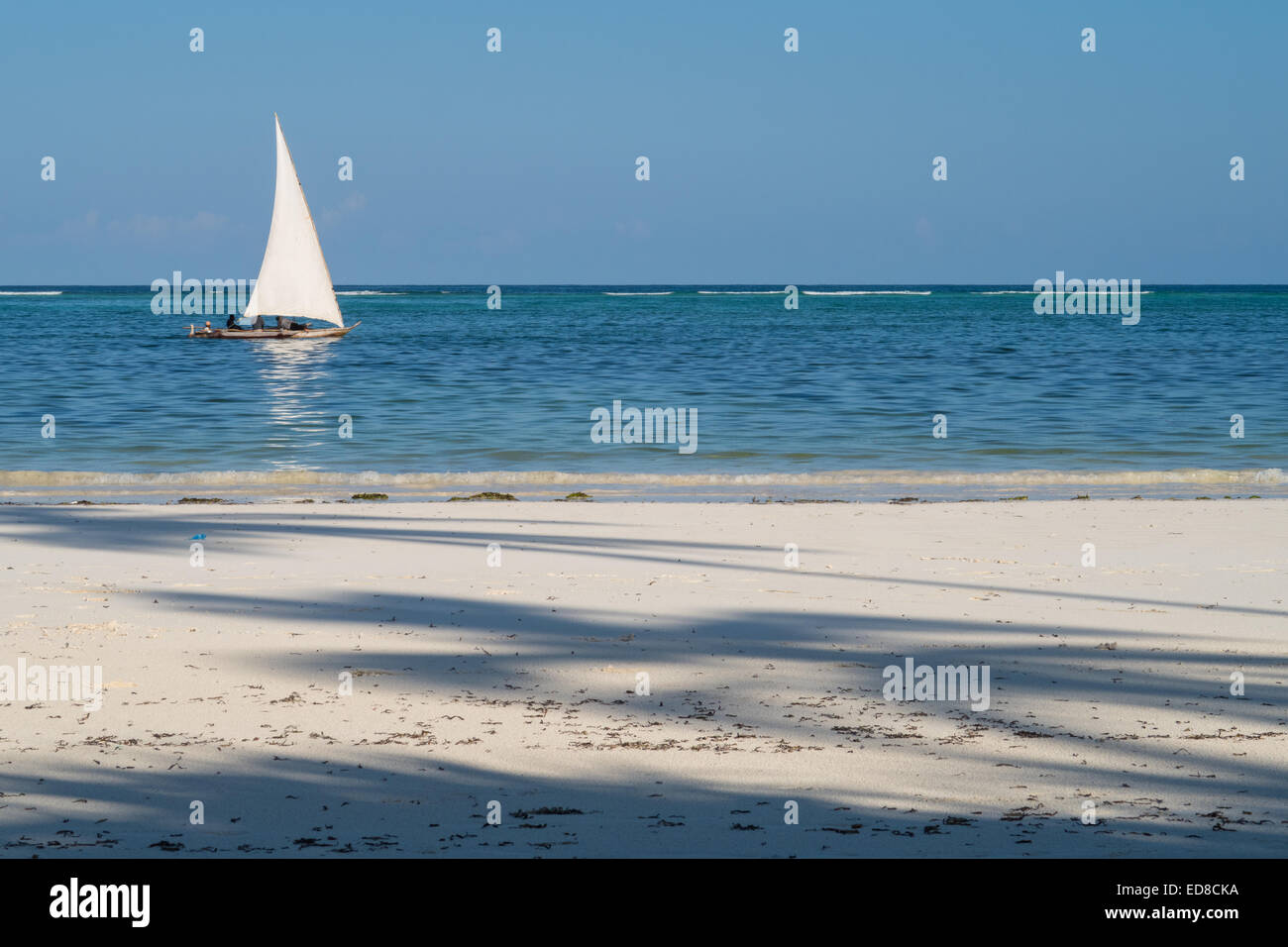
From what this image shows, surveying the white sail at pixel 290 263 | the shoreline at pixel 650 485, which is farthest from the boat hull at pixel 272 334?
the shoreline at pixel 650 485

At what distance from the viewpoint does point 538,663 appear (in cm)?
749

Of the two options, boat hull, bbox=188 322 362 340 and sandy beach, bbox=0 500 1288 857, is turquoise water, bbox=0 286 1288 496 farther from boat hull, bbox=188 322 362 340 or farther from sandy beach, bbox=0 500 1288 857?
sandy beach, bbox=0 500 1288 857

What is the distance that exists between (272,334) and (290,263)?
5.84 metres

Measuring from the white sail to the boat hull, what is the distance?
6.40 feet

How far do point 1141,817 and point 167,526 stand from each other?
10084 mm

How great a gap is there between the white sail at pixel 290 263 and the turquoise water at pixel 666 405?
169 centimetres

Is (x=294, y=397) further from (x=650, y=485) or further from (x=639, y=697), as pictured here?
(x=639, y=697)

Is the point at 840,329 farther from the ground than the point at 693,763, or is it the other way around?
the point at 840,329

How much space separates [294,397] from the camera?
31.6 meters

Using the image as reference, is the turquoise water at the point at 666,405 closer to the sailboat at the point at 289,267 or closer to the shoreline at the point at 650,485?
the shoreline at the point at 650,485

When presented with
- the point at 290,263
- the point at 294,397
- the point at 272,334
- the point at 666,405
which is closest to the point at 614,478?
the point at 666,405

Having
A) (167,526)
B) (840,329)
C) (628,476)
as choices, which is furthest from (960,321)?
(167,526)

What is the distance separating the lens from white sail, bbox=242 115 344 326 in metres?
46.2

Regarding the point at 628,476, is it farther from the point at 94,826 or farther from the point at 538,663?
the point at 94,826
